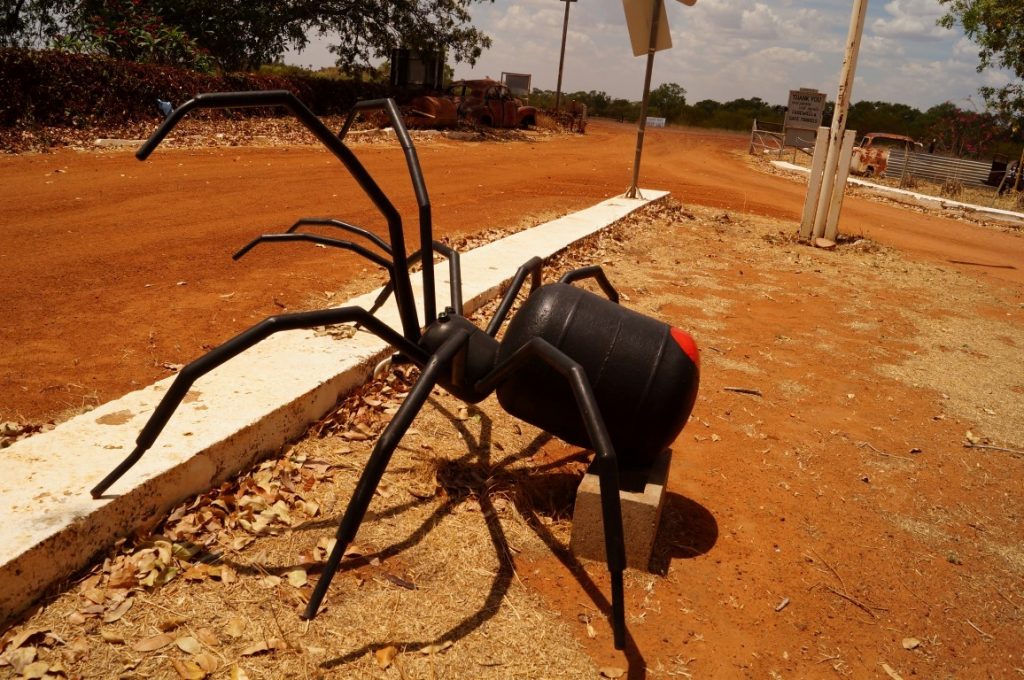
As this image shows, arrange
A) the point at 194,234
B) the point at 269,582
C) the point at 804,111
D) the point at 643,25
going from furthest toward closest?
the point at 804,111, the point at 643,25, the point at 194,234, the point at 269,582

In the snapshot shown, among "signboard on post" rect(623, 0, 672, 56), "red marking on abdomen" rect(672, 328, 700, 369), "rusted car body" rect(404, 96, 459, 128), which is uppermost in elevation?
"signboard on post" rect(623, 0, 672, 56)

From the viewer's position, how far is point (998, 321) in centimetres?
679

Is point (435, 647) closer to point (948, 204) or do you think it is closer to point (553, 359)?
point (553, 359)

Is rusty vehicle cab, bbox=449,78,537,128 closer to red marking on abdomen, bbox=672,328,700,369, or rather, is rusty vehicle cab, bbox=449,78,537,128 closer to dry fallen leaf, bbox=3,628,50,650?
red marking on abdomen, bbox=672,328,700,369

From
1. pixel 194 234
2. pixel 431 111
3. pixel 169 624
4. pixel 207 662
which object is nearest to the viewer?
pixel 207 662

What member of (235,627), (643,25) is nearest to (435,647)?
(235,627)

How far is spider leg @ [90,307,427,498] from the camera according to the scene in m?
2.12

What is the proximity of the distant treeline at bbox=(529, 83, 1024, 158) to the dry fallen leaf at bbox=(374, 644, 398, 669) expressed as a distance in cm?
2777

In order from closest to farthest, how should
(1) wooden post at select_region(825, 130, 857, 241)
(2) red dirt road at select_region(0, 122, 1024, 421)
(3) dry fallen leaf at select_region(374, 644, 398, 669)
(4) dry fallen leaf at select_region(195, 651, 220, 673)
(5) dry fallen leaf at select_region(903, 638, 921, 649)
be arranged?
(4) dry fallen leaf at select_region(195, 651, 220, 673)
(3) dry fallen leaf at select_region(374, 644, 398, 669)
(5) dry fallen leaf at select_region(903, 638, 921, 649)
(2) red dirt road at select_region(0, 122, 1024, 421)
(1) wooden post at select_region(825, 130, 857, 241)

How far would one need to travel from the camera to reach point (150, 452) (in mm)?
2605

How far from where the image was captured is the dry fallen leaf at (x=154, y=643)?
2.09 m

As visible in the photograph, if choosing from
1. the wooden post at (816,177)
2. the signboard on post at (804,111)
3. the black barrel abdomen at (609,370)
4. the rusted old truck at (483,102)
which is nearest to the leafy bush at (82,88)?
the wooden post at (816,177)

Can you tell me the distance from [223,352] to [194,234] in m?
4.84

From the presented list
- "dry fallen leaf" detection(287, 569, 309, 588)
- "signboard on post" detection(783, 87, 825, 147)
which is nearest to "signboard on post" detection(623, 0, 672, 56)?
"dry fallen leaf" detection(287, 569, 309, 588)
